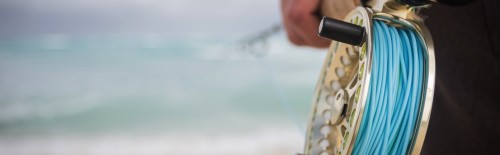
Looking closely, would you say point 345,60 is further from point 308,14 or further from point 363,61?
point 308,14

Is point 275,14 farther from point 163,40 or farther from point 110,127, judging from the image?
point 110,127

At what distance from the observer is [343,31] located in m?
0.70

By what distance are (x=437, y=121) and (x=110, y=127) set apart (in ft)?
3.27

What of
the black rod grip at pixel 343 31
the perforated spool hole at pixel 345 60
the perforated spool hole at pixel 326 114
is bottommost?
the perforated spool hole at pixel 326 114

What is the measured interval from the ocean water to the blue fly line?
2.90 feet

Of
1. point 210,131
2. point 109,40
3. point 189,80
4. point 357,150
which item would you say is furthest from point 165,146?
point 357,150

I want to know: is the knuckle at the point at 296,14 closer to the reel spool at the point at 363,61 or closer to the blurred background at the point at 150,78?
the reel spool at the point at 363,61

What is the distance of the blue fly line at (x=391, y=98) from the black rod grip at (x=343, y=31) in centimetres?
2

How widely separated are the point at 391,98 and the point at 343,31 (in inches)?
4.5

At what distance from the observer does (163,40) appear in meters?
1.64

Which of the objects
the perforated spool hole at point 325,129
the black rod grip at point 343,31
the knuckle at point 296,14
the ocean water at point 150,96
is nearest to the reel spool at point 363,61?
the black rod grip at point 343,31

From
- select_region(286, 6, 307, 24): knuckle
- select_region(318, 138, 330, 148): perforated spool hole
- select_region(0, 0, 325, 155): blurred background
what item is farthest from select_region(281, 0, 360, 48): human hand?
select_region(0, 0, 325, 155): blurred background

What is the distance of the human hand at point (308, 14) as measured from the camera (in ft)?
3.42

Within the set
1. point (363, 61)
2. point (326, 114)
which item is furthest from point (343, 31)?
point (326, 114)
